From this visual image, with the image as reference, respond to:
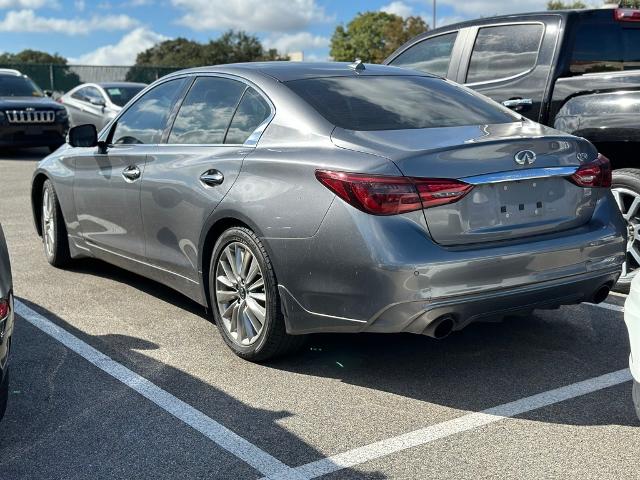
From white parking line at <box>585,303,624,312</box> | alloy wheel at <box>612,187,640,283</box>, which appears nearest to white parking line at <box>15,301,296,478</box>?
white parking line at <box>585,303,624,312</box>

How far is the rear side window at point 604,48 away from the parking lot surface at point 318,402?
208 cm

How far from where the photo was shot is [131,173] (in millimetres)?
5699

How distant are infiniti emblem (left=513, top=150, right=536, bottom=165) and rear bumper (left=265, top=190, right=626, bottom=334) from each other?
0.37 m

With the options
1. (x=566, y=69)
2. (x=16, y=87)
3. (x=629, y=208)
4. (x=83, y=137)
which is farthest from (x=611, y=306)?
(x=16, y=87)

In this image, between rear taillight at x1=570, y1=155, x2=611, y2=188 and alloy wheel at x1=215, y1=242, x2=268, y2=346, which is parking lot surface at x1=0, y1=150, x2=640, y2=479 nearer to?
alloy wheel at x1=215, y1=242, x2=268, y2=346

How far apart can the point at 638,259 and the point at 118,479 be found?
4037 mm

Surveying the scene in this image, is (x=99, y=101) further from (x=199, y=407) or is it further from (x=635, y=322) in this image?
(x=635, y=322)

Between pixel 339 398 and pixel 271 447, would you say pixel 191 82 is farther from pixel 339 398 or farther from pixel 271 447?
pixel 271 447

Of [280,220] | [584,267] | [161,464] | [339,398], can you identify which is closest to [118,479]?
[161,464]

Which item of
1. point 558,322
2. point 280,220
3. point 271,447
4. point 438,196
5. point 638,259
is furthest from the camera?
point 638,259

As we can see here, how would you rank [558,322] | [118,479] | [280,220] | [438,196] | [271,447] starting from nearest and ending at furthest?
1. [118,479]
2. [271,447]
3. [438,196]
4. [280,220]
5. [558,322]

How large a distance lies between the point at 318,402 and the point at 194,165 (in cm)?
163

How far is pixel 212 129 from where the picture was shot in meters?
5.18

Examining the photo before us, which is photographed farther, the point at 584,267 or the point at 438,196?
the point at 584,267
